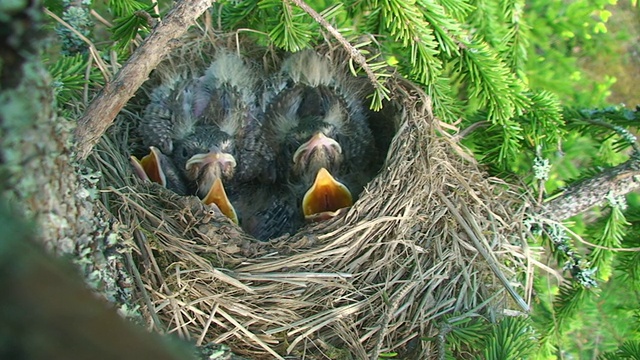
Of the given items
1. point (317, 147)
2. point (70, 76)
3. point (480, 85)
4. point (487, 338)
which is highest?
point (70, 76)

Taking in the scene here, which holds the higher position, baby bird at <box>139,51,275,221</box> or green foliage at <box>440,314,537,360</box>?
Answer: baby bird at <box>139,51,275,221</box>

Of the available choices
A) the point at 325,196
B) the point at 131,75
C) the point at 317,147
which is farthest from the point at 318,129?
the point at 131,75

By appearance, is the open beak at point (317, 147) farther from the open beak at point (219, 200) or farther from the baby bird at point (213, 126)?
the open beak at point (219, 200)

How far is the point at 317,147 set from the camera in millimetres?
2064

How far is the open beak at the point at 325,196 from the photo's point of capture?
1977mm

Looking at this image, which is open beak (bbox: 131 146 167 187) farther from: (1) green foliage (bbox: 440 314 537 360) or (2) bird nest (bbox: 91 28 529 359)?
(1) green foliage (bbox: 440 314 537 360)

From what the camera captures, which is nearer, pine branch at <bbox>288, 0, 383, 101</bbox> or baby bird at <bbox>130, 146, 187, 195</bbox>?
pine branch at <bbox>288, 0, 383, 101</bbox>

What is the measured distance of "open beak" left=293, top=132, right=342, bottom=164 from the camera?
2.06m

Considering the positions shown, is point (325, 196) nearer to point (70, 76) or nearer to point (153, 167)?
point (153, 167)

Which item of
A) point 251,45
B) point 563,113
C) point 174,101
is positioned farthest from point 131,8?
point 563,113

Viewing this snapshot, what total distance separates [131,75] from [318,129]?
946 mm

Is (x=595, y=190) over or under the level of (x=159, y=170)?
under

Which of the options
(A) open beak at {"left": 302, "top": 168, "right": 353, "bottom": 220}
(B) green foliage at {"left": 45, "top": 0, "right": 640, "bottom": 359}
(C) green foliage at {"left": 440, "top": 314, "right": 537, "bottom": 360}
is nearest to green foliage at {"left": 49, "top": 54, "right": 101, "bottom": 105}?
(B) green foliage at {"left": 45, "top": 0, "right": 640, "bottom": 359}

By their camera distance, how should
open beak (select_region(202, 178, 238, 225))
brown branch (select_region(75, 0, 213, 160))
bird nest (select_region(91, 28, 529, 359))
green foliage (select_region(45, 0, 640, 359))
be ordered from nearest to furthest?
1. brown branch (select_region(75, 0, 213, 160))
2. bird nest (select_region(91, 28, 529, 359))
3. green foliage (select_region(45, 0, 640, 359))
4. open beak (select_region(202, 178, 238, 225))
